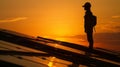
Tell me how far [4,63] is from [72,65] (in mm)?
2865

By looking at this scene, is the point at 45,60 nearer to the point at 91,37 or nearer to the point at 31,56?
the point at 31,56

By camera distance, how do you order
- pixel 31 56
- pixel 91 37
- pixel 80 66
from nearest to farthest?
pixel 80 66
pixel 31 56
pixel 91 37

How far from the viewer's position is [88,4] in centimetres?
1580

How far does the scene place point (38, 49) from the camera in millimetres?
14867

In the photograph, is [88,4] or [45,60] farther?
[88,4]

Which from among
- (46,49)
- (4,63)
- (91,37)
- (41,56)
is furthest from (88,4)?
(4,63)

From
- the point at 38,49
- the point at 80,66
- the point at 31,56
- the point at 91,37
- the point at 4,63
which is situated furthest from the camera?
the point at 91,37

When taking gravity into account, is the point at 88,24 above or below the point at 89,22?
below

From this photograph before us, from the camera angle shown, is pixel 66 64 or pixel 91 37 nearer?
pixel 66 64

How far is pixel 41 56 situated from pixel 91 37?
4.48 meters

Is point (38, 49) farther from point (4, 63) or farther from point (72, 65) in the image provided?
point (4, 63)

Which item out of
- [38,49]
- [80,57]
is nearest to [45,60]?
[80,57]

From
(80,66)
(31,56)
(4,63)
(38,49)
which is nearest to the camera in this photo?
(4,63)

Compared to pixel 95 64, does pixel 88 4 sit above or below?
above
